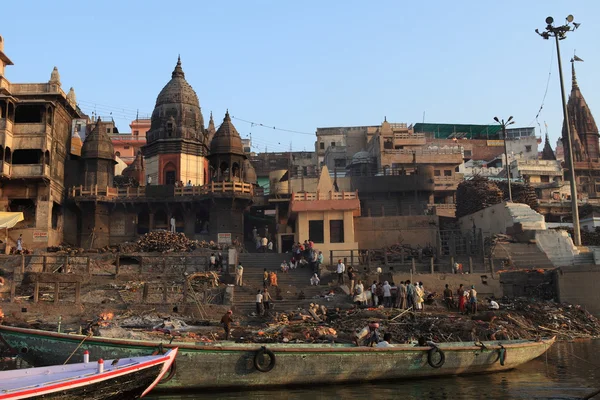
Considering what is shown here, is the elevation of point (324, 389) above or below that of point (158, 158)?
below

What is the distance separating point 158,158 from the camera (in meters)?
45.6

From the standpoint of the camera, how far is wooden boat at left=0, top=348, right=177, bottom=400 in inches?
400

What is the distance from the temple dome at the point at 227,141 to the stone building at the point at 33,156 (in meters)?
9.90

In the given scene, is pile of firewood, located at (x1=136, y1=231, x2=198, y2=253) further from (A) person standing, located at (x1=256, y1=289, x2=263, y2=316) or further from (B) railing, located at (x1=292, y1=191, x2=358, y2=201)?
(A) person standing, located at (x1=256, y1=289, x2=263, y2=316)

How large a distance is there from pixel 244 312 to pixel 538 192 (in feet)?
143

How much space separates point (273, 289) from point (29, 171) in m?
18.6

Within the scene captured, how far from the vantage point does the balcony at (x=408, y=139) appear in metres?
58.7

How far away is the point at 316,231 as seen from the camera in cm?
3650

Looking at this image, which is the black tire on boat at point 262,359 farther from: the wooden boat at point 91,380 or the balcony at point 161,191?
the balcony at point 161,191

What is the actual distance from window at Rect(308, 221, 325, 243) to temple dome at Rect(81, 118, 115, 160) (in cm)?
1483

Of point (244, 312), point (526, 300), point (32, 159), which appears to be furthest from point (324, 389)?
point (32, 159)

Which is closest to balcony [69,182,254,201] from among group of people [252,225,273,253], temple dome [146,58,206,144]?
group of people [252,225,273,253]

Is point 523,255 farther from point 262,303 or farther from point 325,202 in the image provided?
point 262,303

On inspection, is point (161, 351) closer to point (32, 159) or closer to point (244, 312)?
point (244, 312)
